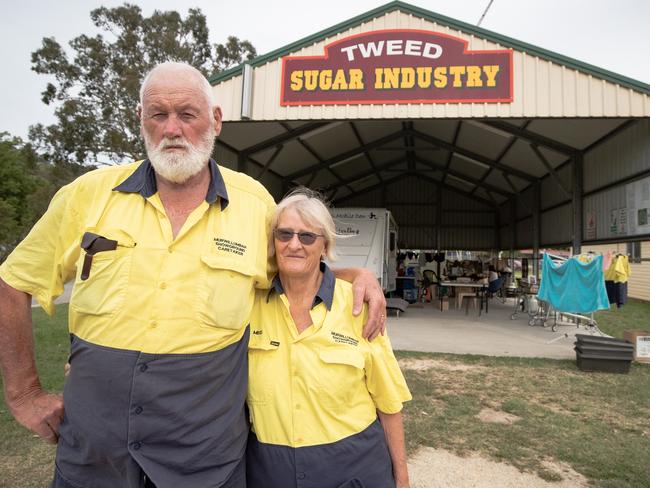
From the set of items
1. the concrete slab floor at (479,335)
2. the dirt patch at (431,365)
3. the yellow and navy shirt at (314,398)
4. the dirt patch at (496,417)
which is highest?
the yellow and navy shirt at (314,398)

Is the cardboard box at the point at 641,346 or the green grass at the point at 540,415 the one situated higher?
the cardboard box at the point at 641,346

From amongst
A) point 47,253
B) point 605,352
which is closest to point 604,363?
point 605,352

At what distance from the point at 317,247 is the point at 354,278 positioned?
0.86 ft

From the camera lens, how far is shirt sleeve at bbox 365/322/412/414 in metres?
1.81

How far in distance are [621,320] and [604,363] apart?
26.3ft

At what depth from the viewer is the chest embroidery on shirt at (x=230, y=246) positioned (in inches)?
61.6

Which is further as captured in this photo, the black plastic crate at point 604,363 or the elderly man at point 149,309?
the black plastic crate at point 604,363

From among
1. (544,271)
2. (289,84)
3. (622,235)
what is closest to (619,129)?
(622,235)

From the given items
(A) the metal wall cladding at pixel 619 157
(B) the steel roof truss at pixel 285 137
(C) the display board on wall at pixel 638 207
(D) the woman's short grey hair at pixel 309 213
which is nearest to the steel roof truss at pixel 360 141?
(B) the steel roof truss at pixel 285 137

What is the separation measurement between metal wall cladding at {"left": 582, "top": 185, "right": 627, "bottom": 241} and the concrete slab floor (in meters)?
2.60

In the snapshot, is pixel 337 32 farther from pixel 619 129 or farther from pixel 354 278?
pixel 354 278

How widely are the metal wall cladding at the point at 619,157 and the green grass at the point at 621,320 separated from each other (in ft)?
12.2

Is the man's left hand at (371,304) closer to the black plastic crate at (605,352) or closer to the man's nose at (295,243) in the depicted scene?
the man's nose at (295,243)

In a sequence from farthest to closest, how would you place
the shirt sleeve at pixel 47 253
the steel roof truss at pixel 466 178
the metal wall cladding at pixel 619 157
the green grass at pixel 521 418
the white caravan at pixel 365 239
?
the steel roof truss at pixel 466 178
the white caravan at pixel 365 239
the metal wall cladding at pixel 619 157
the green grass at pixel 521 418
the shirt sleeve at pixel 47 253
